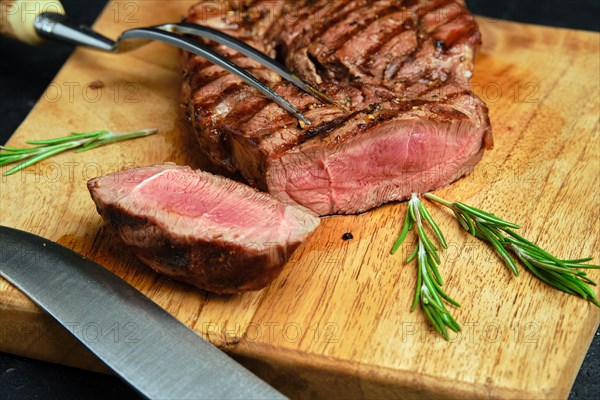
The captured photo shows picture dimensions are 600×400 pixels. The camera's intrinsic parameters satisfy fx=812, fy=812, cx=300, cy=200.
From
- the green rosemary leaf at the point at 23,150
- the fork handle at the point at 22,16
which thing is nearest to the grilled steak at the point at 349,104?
the green rosemary leaf at the point at 23,150

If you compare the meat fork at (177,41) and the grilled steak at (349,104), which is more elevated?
the meat fork at (177,41)

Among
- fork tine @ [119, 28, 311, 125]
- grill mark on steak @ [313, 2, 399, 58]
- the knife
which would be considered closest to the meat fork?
fork tine @ [119, 28, 311, 125]

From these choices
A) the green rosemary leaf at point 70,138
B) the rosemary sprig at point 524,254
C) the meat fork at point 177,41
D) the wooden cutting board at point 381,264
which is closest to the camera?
the wooden cutting board at point 381,264

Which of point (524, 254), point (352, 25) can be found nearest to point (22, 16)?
point (352, 25)

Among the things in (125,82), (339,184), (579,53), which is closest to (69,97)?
(125,82)

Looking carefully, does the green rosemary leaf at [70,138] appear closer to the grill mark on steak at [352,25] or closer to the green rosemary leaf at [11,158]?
the green rosemary leaf at [11,158]

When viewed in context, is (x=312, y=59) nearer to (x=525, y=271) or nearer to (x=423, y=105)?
(x=423, y=105)

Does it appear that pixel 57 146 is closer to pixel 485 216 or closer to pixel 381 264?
pixel 381 264
